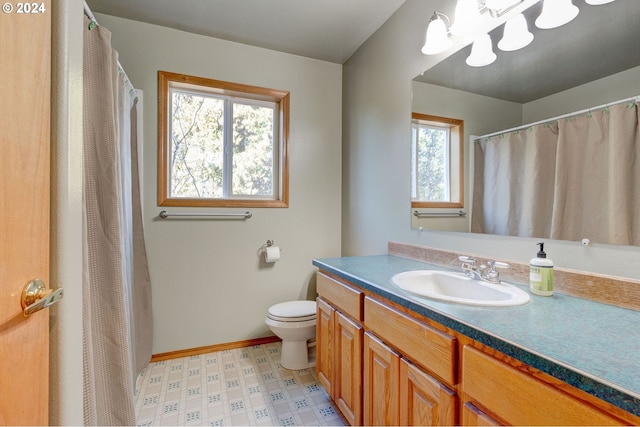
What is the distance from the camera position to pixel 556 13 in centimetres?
109

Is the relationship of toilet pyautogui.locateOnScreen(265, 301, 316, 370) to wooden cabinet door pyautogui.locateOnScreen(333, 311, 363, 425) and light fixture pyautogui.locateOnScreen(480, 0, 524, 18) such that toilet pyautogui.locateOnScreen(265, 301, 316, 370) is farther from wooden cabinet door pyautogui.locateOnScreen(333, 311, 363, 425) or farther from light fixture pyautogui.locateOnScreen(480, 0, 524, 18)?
light fixture pyautogui.locateOnScreen(480, 0, 524, 18)

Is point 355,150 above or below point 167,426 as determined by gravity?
above

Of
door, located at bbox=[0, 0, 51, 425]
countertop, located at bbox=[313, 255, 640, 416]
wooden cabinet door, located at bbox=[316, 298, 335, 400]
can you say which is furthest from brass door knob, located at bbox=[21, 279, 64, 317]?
wooden cabinet door, located at bbox=[316, 298, 335, 400]

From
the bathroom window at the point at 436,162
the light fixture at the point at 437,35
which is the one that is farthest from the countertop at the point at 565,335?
the light fixture at the point at 437,35

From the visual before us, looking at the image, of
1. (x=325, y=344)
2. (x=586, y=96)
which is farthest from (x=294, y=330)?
(x=586, y=96)

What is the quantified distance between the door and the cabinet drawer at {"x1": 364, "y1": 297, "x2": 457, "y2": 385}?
101 cm

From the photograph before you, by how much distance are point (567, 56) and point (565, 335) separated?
103 cm

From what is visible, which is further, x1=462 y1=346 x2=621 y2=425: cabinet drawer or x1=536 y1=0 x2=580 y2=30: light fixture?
x1=536 y1=0 x2=580 y2=30: light fixture

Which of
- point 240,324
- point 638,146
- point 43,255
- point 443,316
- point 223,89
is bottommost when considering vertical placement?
point 240,324

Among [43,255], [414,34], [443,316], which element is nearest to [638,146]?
[443,316]

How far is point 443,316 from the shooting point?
2.77ft

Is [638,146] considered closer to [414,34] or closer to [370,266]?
[370,266]

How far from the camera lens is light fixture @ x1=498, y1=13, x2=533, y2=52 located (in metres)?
→ 1.20

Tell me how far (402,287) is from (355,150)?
156 centimetres
